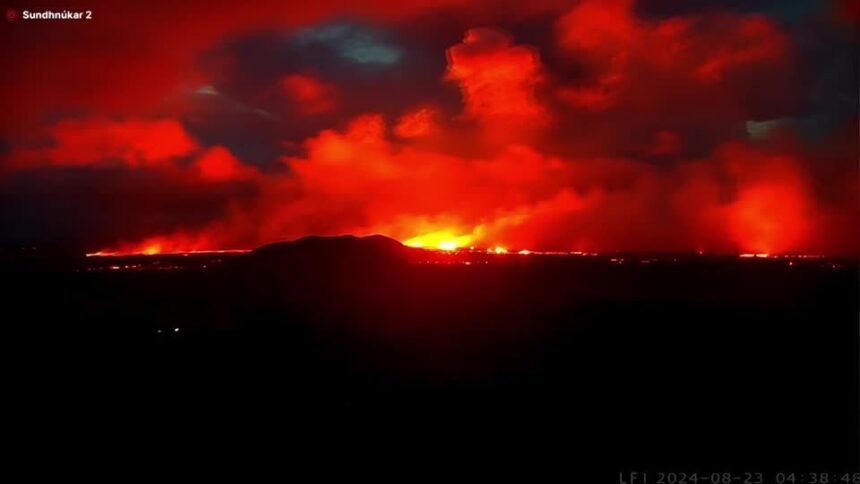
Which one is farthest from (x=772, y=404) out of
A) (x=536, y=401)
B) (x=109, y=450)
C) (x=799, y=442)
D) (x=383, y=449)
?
(x=109, y=450)

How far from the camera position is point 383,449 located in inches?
492

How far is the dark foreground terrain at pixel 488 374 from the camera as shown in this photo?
1330 cm

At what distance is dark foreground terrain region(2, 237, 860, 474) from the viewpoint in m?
13.3

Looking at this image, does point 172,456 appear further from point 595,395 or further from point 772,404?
point 772,404
